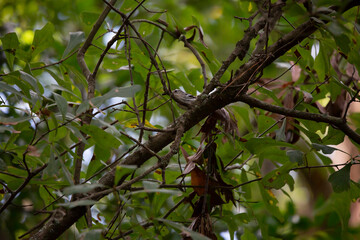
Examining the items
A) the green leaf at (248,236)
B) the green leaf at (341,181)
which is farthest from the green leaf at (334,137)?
the green leaf at (248,236)

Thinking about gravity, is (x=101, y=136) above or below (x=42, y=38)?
below

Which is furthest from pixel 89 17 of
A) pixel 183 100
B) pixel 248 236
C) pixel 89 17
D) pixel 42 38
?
pixel 248 236

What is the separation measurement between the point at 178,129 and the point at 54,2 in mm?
1530

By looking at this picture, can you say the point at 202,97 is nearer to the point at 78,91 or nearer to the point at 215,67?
the point at 215,67

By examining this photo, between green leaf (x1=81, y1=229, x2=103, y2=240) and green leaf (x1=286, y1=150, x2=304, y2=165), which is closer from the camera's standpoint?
green leaf (x1=81, y1=229, x2=103, y2=240)

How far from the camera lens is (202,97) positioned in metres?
0.71

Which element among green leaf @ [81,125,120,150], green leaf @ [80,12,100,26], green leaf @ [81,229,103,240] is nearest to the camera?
green leaf @ [81,229,103,240]

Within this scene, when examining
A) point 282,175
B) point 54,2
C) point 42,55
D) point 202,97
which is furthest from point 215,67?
point 54,2

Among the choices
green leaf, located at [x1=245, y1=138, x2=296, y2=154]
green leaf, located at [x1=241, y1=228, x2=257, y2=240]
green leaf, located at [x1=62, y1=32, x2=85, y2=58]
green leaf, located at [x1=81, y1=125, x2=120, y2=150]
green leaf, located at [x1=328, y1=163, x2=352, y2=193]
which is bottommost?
green leaf, located at [x1=241, y1=228, x2=257, y2=240]

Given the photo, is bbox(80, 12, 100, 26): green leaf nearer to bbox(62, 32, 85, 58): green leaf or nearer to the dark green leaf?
the dark green leaf

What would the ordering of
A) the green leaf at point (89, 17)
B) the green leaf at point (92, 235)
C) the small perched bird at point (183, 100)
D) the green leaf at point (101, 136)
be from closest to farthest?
1. the green leaf at point (92, 235)
2. the green leaf at point (101, 136)
3. the small perched bird at point (183, 100)
4. the green leaf at point (89, 17)

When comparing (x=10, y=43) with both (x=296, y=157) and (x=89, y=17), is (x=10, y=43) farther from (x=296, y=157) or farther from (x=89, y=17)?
(x=296, y=157)

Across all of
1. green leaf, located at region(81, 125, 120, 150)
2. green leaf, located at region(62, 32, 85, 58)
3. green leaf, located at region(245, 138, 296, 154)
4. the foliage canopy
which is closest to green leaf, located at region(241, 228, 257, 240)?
the foliage canopy

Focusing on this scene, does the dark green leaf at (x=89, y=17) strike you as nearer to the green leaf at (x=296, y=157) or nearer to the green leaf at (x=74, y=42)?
the green leaf at (x=74, y=42)
